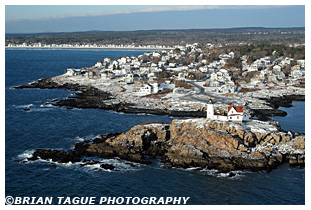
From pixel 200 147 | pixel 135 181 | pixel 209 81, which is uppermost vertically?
pixel 209 81

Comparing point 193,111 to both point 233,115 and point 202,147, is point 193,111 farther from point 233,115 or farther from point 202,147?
point 202,147

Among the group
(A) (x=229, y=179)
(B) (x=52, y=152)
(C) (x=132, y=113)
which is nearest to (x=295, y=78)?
(C) (x=132, y=113)

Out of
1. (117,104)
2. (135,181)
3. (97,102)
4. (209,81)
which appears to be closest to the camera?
(135,181)

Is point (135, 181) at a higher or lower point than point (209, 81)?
lower

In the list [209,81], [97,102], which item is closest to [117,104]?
[97,102]

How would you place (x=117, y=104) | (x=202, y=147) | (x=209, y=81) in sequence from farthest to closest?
(x=209, y=81) < (x=117, y=104) < (x=202, y=147)

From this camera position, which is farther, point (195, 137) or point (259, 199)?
point (195, 137)

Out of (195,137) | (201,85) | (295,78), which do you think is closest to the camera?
(195,137)

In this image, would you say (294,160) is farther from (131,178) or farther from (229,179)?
(131,178)
